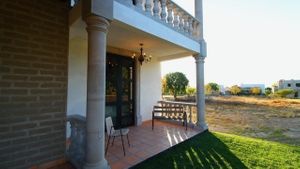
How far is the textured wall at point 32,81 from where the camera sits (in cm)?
239

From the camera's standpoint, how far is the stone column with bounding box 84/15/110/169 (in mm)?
2369

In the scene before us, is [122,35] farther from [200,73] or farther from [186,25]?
[200,73]

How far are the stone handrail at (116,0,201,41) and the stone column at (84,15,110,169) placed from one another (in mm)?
984

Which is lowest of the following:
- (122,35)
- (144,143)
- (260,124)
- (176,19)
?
(260,124)

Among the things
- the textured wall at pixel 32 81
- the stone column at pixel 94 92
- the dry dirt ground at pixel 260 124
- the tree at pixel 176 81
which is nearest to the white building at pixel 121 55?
the stone column at pixel 94 92

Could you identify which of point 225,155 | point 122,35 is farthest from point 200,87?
point 122,35

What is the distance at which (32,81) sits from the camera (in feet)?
8.63

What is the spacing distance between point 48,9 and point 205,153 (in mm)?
4194

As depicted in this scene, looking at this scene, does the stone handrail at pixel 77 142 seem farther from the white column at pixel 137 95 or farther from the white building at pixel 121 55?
the white column at pixel 137 95

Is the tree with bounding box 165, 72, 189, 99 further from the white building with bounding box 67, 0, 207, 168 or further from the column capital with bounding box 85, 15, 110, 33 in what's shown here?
the column capital with bounding box 85, 15, 110, 33

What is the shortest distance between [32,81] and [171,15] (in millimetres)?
3489

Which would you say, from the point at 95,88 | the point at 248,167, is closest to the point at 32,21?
the point at 95,88

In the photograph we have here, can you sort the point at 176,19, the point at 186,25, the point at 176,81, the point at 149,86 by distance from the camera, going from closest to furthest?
the point at 176,19 → the point at 186,25 → the point at 149,86 → the point at 176,81

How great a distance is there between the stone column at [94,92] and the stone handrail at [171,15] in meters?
0.98
